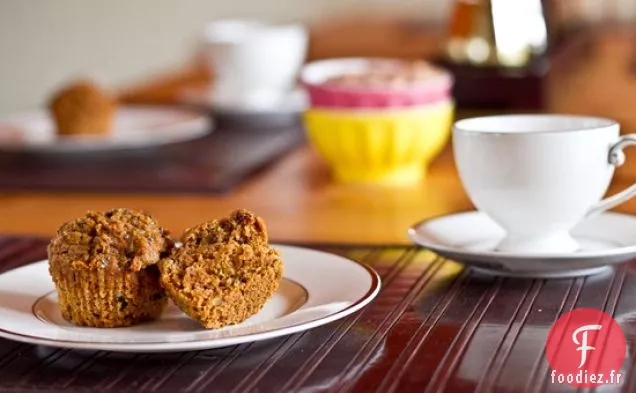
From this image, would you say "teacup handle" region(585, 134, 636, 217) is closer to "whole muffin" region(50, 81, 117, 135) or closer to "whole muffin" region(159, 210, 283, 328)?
"whole muffin" region(159, 210, 283, 328)

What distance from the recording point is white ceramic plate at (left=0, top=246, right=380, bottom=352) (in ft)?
2.49

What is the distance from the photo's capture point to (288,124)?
74.6 inches

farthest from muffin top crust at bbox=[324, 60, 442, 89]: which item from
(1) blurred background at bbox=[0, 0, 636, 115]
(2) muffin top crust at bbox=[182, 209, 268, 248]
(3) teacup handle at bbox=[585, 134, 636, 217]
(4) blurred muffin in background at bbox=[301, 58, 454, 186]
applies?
(1) blurred background at bbox=[0, 0, 636, 115]

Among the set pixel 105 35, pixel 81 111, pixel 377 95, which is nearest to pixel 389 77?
pixel 377 95

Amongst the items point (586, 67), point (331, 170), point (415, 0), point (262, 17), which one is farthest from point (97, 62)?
point (331, 170)

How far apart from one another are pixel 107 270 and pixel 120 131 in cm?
98

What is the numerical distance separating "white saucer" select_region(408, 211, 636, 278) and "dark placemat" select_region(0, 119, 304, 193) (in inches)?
17.1

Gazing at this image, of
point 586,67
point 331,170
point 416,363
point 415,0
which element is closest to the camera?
point 416,363

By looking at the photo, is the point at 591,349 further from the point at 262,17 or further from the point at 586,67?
the point at 262,17

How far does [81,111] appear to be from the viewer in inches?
65.4

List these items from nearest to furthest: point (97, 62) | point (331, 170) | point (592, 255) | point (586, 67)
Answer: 1. point (592, 255)
2. point (331, 170)
3. point (586, 67)
4. point (97, 62)

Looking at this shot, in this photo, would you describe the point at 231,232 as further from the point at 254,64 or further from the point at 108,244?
the point at 254,64

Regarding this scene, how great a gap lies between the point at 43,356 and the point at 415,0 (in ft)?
9.60

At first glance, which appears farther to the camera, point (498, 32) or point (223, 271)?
point (498, 32)
